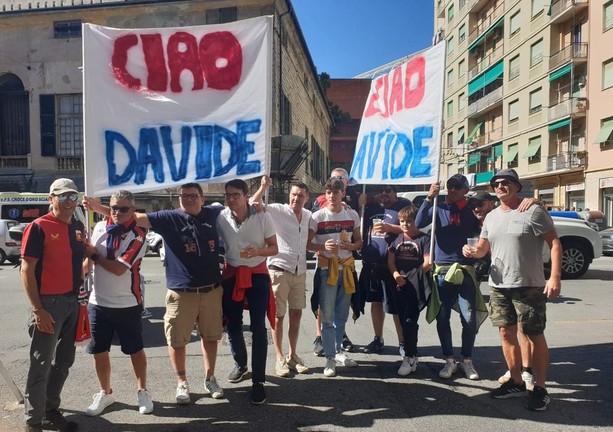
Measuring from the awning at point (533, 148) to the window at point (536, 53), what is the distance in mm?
5743

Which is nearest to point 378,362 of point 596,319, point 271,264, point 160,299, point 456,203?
point 271,264

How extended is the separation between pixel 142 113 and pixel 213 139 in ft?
2.11

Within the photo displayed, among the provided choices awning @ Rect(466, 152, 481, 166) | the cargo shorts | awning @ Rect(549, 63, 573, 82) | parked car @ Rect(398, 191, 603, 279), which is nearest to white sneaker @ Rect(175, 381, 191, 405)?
the cargo shorts

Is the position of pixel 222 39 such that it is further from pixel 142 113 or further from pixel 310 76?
pixel 310 76

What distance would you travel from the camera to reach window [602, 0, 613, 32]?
88.5 ft

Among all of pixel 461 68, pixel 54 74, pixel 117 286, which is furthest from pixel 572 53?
pixel 117 286

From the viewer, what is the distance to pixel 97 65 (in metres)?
3.98

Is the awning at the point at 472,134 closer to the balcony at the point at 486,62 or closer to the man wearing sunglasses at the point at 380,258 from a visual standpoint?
the balcony at the point at 486,62

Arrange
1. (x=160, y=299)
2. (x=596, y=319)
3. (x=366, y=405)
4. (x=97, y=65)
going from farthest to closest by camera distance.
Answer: (x=160, y=299) < (x=596, y=319) < (x=97, y=65) < (x=366, y=405)

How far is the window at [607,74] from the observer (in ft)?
88.5

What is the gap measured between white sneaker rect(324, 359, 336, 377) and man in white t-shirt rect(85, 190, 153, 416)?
1565 millimetres

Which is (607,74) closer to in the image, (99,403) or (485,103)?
(485,103)

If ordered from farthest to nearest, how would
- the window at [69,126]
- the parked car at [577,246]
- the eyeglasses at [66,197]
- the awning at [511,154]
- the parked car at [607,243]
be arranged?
the awning at [511,154]
the window at [69,126]
the parked car at [607,243]
the parked car at [577,246]
the eyeglasses at [66,197]

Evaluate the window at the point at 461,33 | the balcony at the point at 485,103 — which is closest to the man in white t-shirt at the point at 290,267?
the balcony at the point at 485,103
